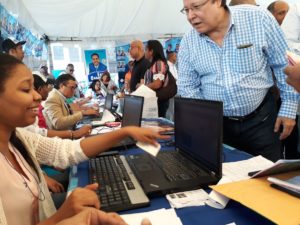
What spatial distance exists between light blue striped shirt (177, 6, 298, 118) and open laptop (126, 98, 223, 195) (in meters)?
0.34

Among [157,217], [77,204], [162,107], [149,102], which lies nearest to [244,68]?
[157,217]

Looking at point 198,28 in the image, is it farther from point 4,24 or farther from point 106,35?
point 106,35

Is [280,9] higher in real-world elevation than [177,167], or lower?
higher

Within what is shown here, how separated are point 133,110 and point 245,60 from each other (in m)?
0.84

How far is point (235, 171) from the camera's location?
111cm

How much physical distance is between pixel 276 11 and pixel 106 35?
6537mm

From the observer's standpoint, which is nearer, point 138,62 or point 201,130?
point 201,130

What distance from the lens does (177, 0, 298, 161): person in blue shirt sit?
146 centimetres

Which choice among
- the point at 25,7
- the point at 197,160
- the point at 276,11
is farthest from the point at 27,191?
the point at 25,7

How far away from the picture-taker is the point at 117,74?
906 cm

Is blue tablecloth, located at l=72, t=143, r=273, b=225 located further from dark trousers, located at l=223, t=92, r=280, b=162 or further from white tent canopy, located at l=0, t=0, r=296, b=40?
white tent canopy, located at l=0, t=0, r=296, b=40

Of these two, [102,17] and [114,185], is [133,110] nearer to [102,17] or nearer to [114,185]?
[114,185]

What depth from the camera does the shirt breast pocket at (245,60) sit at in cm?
146

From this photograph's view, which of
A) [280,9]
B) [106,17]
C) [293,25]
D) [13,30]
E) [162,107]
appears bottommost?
[162,107]
